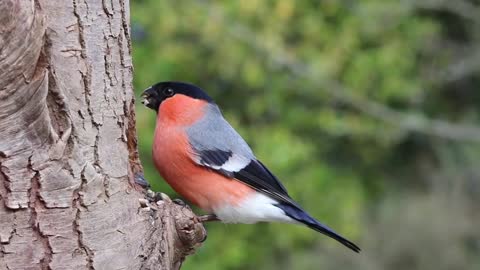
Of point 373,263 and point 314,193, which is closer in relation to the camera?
point 314,193

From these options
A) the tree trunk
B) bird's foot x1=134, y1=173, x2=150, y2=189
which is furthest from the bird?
the tree trunk

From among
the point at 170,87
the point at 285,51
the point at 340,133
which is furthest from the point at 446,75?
the point at 170,87

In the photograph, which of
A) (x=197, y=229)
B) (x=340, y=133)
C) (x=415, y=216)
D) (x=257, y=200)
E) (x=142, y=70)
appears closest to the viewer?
(x=197, y=229)

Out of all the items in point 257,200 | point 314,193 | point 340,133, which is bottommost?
point 257,200

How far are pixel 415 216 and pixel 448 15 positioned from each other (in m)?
1.94

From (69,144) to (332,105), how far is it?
513 cm

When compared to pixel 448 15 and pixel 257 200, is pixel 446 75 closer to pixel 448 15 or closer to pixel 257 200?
pixel 448 15

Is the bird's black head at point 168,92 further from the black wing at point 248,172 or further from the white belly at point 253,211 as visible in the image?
the white belly at point 253,211

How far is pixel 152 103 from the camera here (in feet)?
11.7

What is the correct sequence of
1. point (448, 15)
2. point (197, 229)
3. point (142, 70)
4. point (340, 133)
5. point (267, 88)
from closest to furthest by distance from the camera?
Result: 1. point (197, 229)
2. point (142, 70)
3. point (267, 88)
4. point (340, 133)
5. point (448, 15)

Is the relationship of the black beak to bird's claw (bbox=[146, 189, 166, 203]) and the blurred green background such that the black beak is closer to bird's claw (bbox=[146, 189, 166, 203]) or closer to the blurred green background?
bird's claw (bbox=[146, 189, 166, 203])

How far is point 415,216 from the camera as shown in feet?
25.2

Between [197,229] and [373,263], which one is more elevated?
[373,263]

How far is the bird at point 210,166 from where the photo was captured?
3.28 m
